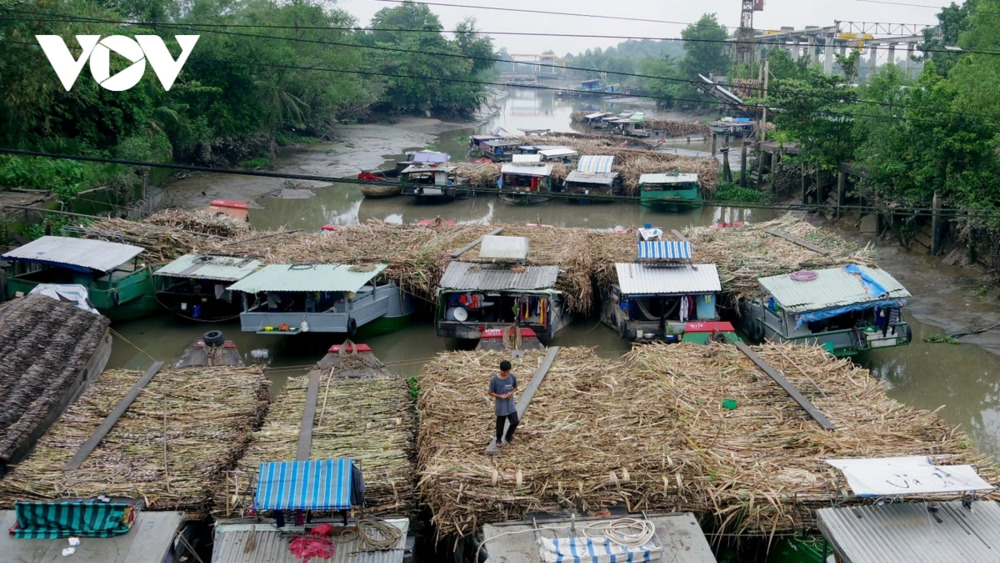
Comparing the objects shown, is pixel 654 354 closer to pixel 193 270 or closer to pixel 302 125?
pixel 193 270

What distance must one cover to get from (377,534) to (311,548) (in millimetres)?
740

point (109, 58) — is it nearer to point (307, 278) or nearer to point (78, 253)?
point (78, 253)

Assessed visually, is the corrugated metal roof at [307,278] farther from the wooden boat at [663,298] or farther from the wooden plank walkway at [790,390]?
the wooden plank walkway at [790,390]

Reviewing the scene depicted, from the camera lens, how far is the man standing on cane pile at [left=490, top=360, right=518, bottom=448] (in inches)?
392

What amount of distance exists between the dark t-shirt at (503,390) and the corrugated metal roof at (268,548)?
190 centimetres

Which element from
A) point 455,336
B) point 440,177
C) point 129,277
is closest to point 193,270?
point 129,277

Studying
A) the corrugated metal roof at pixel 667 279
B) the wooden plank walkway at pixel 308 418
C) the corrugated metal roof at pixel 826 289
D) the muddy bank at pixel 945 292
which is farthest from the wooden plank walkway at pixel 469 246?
the muddy bank at pixel 945 292

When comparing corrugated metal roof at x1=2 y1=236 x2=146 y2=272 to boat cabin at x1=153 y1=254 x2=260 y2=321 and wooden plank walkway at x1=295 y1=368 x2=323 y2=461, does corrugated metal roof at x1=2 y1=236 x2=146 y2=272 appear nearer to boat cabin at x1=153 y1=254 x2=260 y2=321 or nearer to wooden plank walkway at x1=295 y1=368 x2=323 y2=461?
boat cabin at x1=153 y1=254 x2=260 y2=321

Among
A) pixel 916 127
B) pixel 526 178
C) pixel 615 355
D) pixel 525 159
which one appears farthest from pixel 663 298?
pixel 525 159

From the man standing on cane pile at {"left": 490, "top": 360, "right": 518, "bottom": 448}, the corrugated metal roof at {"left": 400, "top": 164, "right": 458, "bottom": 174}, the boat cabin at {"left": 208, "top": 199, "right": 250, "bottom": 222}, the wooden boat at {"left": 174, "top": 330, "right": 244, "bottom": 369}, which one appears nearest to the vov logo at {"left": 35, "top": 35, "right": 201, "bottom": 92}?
the boat cabin at {"left": 208, "top": 199, "right": 250, "bottom": 222}

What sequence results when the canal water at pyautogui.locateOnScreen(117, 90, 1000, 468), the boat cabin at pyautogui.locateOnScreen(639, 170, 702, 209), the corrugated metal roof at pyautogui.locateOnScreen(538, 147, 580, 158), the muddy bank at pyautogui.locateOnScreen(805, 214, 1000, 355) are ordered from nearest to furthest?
1. the canal water at pyautogui.locateOnScreen(117, 90, 1000, 468)
2. the muddy bank at pyautogui.locateOnScreen(805, 214, 1000, 355)
3. the boat cabin at pyautogui.locateOnScreen(639, 170, 702, 209)
4. the corrugated metal roof at pyautogui.locateOnScreen(538, 147, 580, 158)

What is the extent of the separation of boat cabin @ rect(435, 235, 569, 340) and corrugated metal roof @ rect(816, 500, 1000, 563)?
34.9 feet

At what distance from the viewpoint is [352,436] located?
37.3ft

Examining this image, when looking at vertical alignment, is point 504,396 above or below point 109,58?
below
